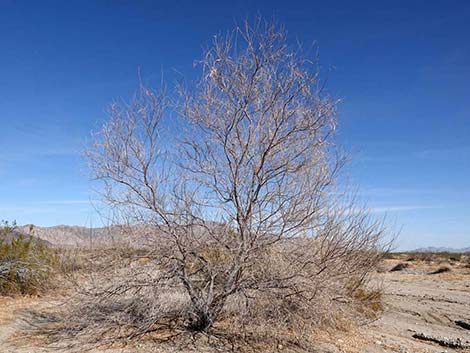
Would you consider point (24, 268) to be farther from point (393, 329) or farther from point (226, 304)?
point (393, 329)

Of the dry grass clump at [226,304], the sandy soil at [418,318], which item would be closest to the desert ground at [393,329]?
the sandy soil at [418,318]

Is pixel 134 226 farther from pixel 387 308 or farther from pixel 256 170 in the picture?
pixel 387 308

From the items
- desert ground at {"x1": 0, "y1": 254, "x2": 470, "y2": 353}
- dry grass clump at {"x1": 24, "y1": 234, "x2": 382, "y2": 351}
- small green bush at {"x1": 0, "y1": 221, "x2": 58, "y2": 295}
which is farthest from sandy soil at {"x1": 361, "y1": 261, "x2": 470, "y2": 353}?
small green bush at {"x1": 0, "y1": 221, "x2": 58, "y2": 295}

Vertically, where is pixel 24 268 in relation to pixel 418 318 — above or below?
above

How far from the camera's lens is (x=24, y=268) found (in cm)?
1513

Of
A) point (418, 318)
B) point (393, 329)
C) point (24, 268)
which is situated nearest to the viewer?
point (393, 329)

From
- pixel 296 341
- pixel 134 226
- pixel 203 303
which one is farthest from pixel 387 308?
pixel 134 226

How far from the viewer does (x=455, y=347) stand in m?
9.47

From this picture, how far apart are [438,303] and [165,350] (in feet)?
35.5

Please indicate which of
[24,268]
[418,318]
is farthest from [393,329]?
[24,268]

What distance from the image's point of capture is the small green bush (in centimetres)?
1480

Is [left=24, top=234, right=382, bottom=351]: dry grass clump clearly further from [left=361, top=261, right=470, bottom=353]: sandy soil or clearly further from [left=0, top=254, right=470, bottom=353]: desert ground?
[left=361, top=261, right=470, bottom=353]: sandy soil

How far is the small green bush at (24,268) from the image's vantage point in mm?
14798

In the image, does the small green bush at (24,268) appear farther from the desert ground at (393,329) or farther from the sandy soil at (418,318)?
the sandy soil at (418,318)
